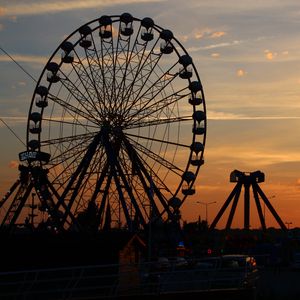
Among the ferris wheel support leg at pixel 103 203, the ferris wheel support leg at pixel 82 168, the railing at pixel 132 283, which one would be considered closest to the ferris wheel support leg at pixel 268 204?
the ferris wheel support leg at pixel 103 203

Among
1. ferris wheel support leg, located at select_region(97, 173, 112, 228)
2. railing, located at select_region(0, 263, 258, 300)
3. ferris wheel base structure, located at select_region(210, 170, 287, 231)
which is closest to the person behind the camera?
railing, located at select_region(0, 263, 258, 300)

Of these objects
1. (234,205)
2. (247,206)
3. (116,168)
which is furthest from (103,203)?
(247,206)

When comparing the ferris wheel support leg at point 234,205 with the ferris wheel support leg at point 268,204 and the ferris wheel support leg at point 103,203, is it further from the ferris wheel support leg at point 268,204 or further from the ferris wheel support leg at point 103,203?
the ferris wheel support leg at point 103,203

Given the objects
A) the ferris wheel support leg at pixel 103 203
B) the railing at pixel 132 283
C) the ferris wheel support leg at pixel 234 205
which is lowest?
the railing at pixel 132 283

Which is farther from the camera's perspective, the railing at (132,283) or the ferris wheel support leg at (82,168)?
the ferris wheel support leg at (82,168)

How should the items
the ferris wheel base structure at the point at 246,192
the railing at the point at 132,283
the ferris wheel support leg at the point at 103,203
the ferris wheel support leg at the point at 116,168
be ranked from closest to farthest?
1. the railing at the point at 132,283
2. the ferris wheel support leg at the point at 116,168
3. the ferris wheel support leg at the point at 103,203
4. the ferris wheel base structure at the point at 246,192

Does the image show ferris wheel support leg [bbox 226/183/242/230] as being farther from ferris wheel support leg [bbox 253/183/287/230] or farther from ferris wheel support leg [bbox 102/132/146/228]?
ferris wheel support leg [bbox 102/132/146/228]

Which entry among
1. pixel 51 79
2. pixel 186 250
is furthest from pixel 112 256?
pixel 186 250

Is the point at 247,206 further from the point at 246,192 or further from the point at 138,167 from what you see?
the point at 138,167

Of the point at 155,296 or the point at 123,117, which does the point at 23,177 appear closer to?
the point at 123,117

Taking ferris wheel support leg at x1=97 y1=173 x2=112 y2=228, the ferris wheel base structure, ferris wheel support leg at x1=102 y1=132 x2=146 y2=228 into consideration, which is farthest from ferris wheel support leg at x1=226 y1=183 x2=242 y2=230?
ferris wheel support leg at x1=102 y1=132 x2=146 y2=228

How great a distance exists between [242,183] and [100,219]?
105 feet

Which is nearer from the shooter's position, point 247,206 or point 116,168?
point 116,168

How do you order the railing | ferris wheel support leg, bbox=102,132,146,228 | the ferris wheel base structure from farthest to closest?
the ferris wheel base structure < ferris wheel support leg, bbox=102,132,146,228 < the railing
